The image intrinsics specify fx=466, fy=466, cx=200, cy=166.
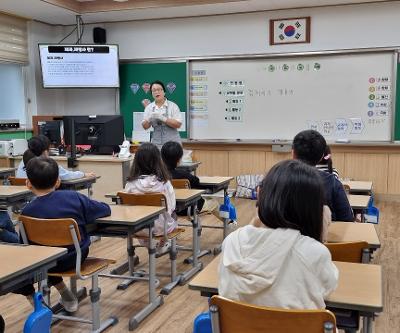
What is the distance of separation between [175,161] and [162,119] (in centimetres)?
142

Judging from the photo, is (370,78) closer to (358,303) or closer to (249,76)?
(249,76)

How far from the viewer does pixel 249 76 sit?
705 centimetres

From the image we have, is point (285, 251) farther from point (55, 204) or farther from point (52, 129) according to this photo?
point (52, 129)

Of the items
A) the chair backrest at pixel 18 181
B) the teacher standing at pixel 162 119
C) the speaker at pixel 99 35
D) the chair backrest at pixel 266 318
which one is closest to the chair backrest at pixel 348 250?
the chair backrest at pixel 266 318

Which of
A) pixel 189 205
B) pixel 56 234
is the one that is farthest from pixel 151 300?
pixel 56 234

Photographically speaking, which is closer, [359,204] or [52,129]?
[359,204]

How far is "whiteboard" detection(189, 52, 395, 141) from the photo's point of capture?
21.3 ft

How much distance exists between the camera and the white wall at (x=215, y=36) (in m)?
6.41

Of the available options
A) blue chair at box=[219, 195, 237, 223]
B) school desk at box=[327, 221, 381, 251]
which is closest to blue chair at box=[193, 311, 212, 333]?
school desk at box=[327, 221, 381, 251]

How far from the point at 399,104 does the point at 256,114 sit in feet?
6.58

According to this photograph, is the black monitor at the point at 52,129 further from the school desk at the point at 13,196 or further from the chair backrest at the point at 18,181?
the school desk at the point at 13,196

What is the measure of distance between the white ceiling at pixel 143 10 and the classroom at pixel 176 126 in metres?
0.04

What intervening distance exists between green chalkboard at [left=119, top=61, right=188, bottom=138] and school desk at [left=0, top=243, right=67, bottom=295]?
567cm

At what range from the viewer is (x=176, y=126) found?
5.29m
